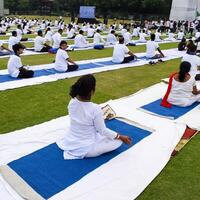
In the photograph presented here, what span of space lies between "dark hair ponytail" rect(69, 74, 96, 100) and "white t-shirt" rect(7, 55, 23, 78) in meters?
4.46

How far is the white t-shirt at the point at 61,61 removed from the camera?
8586 millimetres

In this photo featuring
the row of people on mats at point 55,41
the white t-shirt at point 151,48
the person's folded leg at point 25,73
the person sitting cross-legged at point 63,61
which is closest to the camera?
the person's folded leg at point 25,73

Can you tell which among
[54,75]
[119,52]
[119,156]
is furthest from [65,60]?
[119,156]

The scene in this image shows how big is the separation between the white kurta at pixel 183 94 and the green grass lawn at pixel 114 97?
119 cm

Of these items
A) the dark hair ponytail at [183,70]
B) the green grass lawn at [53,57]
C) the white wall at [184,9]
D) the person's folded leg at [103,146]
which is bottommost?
the green grass lawn at [53,57]

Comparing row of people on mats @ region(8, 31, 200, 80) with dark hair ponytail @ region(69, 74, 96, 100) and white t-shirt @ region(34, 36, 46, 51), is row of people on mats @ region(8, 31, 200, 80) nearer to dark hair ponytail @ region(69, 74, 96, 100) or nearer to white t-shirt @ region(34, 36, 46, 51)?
white t-shirt @ region(34, 36, 46, 51)

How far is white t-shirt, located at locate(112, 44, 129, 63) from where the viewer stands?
33.5 ft

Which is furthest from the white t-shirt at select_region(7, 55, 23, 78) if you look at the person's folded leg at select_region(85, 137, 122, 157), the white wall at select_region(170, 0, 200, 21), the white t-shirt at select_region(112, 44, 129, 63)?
the white wall at select_region(170, 0, 200, 21)

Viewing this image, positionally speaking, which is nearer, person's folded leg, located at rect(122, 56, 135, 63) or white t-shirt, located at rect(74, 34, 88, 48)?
person's folded leg, located at rect(122, 56, 135, 63)

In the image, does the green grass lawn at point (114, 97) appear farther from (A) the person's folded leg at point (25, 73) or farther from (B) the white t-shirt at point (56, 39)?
(B) the white t-shirt at point (56, 39)

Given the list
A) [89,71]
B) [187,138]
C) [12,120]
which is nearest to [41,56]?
[89,71]

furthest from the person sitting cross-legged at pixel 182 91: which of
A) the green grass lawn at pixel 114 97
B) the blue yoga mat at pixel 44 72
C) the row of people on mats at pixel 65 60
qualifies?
the blue yoga mat at pixel 44 72

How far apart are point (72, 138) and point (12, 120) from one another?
170 cm

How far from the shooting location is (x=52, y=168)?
3688 mm
